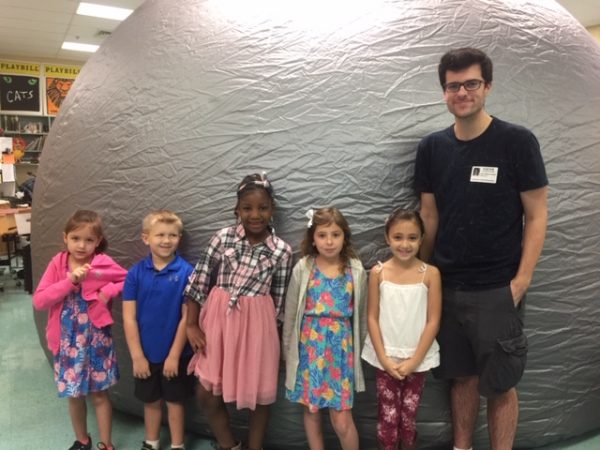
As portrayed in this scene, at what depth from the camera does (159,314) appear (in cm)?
176

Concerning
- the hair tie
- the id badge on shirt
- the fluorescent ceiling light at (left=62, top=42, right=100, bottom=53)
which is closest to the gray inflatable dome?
the hair tie

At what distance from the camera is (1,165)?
18.1ft

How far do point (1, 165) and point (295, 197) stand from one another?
4.89 metres

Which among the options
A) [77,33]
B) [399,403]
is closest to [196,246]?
[399,403]

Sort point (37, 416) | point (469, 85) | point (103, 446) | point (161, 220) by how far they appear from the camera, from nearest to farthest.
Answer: point (469, 85), point (161, 220), point (103, 446), point (37, 416)

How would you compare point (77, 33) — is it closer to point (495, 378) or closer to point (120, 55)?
point (120, 55)

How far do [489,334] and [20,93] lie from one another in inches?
360

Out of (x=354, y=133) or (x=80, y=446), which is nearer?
(x=354, y=133)

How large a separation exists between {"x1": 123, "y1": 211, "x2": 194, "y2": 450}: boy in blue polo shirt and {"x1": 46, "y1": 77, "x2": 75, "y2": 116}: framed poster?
8.23 meters

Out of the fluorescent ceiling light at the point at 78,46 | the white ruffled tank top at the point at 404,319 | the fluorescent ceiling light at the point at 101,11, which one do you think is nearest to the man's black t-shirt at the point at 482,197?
the white ruffled tank top at the point at 404,319

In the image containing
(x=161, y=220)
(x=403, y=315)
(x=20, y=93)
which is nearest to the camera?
(x=403, y=315)

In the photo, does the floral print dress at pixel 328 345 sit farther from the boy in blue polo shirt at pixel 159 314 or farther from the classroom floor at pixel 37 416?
the classroom floor at pixel 37 416

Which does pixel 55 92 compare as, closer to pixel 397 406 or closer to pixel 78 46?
pixel 78 46

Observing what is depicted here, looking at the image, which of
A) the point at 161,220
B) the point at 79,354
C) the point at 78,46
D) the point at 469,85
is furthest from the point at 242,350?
the point at 78,46
